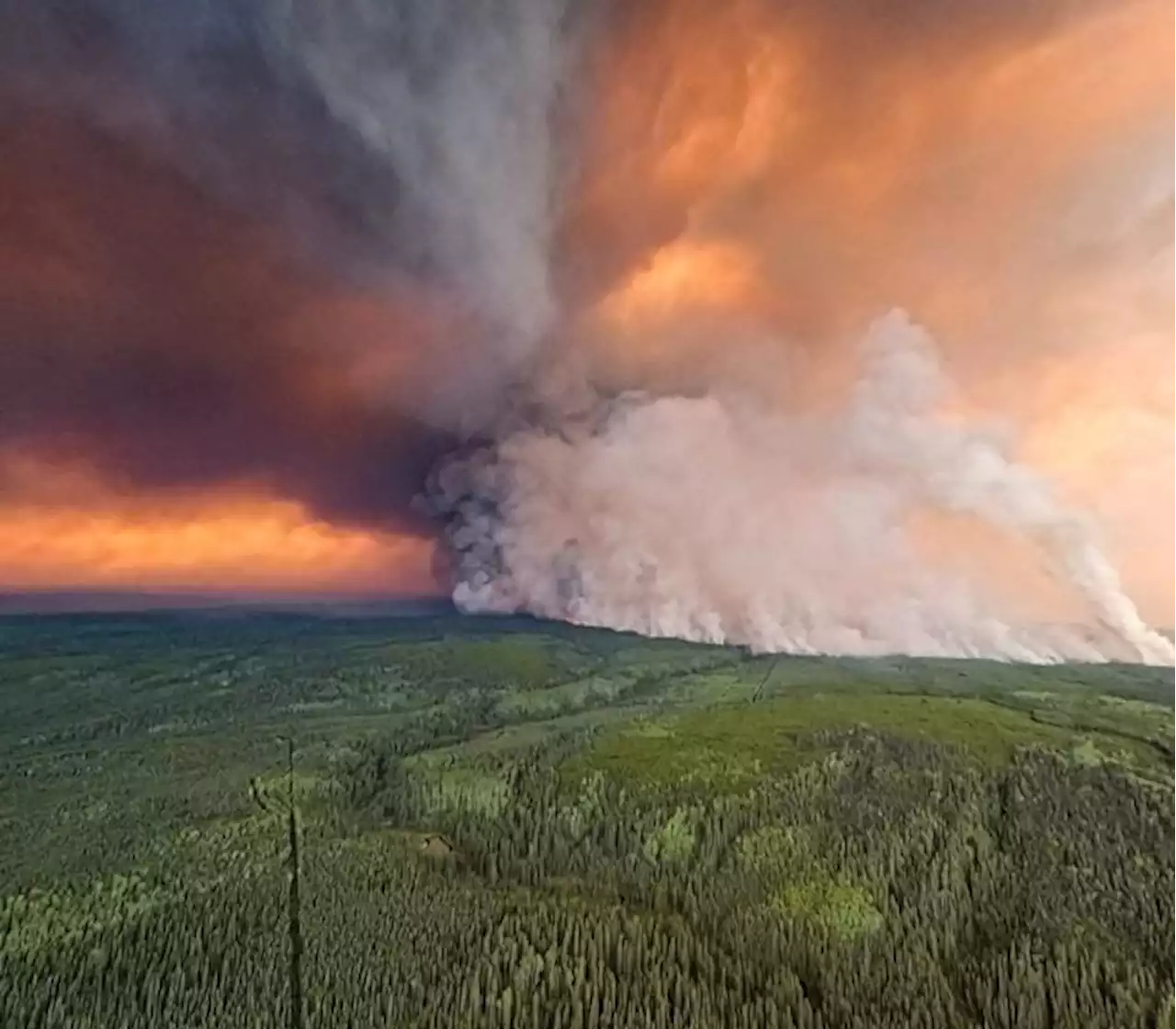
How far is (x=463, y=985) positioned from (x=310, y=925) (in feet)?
123

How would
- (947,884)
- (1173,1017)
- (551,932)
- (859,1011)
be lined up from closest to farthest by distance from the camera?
1. (1173,1017)
2. (859,1011)
3. (551,932)
4. (947,884)

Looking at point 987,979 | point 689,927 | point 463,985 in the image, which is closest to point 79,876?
point 463,985

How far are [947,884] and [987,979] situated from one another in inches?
1372

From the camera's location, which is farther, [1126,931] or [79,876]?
[79,876]

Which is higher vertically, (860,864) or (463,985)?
(860,864)

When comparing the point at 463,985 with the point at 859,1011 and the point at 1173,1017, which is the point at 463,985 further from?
the point at 1173,1017

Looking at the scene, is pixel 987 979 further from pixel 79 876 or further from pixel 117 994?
pixel 79 876

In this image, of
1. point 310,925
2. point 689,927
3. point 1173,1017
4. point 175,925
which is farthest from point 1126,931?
point 175,925

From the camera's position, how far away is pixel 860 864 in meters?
190

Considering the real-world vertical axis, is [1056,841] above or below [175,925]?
above

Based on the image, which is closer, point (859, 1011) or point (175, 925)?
point (859, 1011)

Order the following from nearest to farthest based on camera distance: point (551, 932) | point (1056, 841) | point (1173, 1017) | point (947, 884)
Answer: point (1173, 1017)
point (551, 932)
point (947, 884)
point (1056, 841)

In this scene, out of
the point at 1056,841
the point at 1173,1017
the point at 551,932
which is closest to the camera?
the point at 1173,1017

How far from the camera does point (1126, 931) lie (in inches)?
6437
